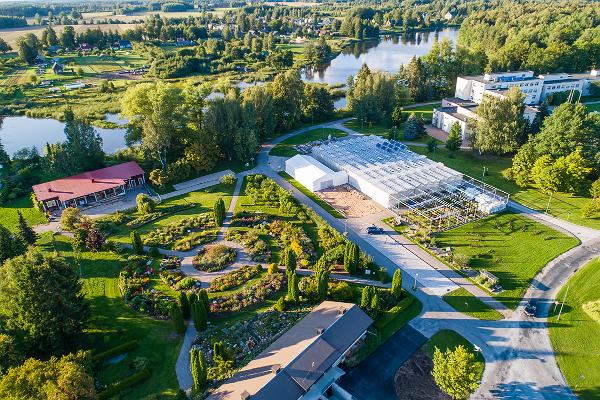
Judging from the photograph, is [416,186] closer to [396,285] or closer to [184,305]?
[396,285]

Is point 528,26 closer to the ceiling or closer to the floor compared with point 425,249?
closer to the ceiling

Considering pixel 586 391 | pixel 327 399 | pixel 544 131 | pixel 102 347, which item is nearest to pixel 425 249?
pixel 586 391

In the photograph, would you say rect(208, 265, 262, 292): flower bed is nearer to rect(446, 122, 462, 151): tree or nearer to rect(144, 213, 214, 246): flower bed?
rect(144, 213, 214, 246): flower bed

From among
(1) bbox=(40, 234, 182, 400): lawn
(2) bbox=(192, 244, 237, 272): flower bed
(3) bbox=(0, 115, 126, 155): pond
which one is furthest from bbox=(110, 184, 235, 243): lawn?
(3) bbox=(0, 115, 126, 155): pond

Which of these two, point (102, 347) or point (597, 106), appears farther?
point (597, 106)

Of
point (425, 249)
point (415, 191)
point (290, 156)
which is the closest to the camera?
point (425, 249)

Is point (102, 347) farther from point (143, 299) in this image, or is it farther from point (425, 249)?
point (425, 249)

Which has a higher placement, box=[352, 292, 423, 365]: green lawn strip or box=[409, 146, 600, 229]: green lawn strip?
box=[409, 146, 600, 229]: green lawn strip
